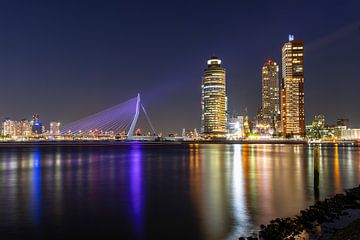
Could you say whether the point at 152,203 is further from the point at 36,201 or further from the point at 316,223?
the point at 316,223

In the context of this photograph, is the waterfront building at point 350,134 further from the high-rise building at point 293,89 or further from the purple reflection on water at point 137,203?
the purple reflection on water at point 137,203

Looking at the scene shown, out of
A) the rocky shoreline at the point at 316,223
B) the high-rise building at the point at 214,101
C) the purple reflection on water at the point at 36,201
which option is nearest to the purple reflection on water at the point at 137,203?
the purple reflection on water at the point at 36,201

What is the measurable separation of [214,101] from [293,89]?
38801 mm

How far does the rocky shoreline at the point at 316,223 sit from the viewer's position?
1164cm

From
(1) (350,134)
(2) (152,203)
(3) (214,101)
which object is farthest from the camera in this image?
(3) (214,101)

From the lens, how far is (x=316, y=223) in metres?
13.0

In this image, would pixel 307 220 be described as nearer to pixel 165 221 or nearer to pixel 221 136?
pixel 165 221

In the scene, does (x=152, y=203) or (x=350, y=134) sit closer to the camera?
(x=152, y=203)

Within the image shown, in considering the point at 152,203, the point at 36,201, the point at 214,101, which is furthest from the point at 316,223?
the point at 214,101

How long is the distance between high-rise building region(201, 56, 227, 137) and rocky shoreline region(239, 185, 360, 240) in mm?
176144

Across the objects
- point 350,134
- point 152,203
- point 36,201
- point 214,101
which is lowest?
point 152,203

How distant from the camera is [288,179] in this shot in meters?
27.5

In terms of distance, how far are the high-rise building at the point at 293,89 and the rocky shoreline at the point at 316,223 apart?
175 meters

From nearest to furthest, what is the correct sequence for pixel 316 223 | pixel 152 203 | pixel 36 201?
pixel 316 223, pixel 152 203, pixel 36 201
